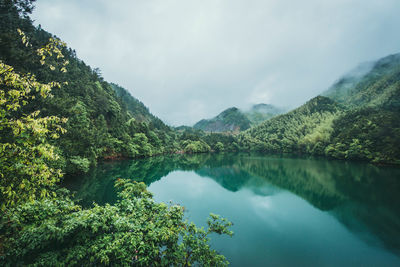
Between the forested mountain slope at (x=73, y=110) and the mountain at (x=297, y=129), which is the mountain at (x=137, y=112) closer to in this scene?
the forested mountain slope at (x=73, y=110)

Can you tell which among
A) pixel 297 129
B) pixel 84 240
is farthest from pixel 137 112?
pixel 84 240

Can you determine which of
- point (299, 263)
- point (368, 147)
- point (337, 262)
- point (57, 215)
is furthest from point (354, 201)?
point (368, 147)

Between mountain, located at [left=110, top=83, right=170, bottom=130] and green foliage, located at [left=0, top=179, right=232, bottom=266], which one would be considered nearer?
green foliage, located at [left=0, top=179, right=232, bottom=266]

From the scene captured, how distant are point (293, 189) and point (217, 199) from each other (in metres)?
10.4

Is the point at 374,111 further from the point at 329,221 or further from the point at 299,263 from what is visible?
the point at 299,263

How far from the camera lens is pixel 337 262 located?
7.80m

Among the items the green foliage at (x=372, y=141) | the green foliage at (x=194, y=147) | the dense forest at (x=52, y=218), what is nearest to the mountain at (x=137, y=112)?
the green foliage at (x=194, y=147)

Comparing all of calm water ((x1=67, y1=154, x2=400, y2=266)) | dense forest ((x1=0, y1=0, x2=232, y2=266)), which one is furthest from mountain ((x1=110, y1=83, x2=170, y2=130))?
dense forest ((x1=0, y1=0, x2=232, y2=266))

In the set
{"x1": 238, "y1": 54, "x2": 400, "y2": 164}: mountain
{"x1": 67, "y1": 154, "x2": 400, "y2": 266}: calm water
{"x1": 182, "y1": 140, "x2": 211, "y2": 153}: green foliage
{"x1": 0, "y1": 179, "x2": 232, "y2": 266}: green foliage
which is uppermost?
{"x1": 238, "y1": 54, "x2": 400, "y2": 164}: mountain

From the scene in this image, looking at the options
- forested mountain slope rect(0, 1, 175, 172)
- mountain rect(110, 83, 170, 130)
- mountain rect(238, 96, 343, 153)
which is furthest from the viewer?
mountain rect(110, 83, 170, 130)

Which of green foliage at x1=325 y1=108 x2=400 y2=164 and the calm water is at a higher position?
green foliage at x1=325 y1=108 x2=400 y2=164

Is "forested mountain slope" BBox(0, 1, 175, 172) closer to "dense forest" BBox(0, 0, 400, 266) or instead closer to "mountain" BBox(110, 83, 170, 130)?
"dense forest" BBox(0, 0, 400, 266)

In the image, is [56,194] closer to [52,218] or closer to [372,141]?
[52,218]

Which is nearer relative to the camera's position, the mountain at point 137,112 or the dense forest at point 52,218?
the dense forest at point 52,218
